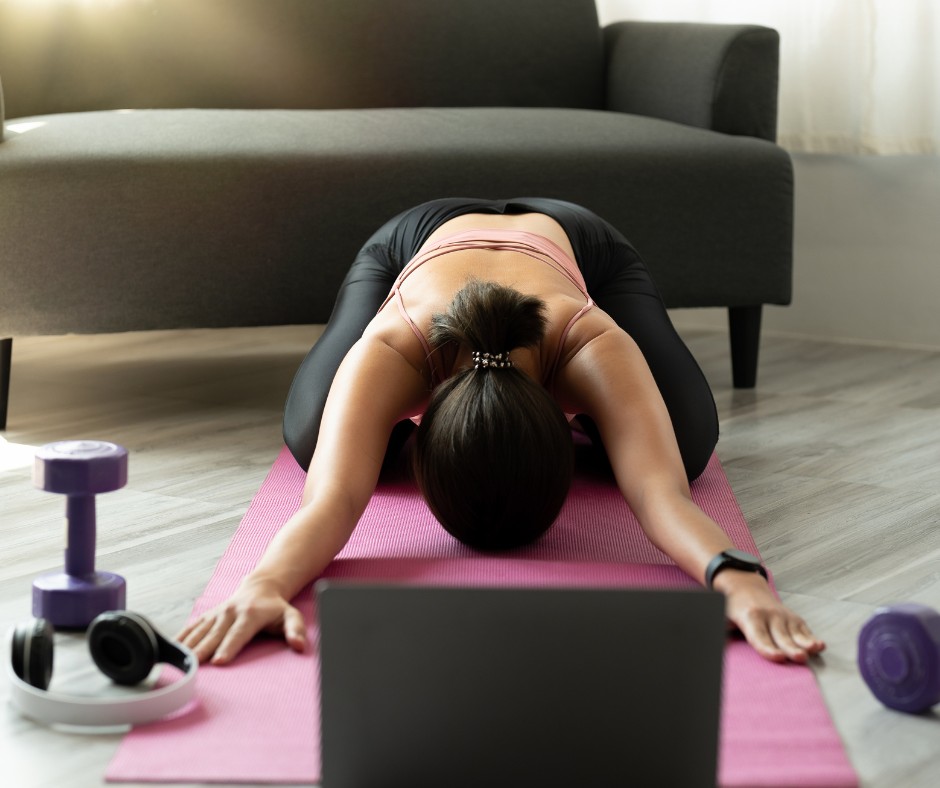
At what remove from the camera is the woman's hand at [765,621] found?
3.89 ft

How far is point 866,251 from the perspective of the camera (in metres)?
3.19

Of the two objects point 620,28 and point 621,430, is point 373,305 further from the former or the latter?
point 620,28

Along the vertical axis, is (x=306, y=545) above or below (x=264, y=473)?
above

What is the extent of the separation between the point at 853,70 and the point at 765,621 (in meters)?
2.17

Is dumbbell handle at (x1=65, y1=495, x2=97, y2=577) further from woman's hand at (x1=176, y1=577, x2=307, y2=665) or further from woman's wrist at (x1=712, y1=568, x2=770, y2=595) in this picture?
woman's wrist at (x1=712, y1=568, x2=770, y2=595)

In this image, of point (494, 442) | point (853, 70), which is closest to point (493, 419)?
point (494, 442)

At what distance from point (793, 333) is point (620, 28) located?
944 millimetres

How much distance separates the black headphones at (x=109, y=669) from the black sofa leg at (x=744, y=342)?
172 centimetres

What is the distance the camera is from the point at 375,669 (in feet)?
2.90

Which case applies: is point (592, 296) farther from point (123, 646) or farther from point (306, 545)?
point (123, 646)

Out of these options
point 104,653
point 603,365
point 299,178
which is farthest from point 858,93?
point 104,653

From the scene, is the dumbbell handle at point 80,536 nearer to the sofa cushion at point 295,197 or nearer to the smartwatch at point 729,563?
the smartwatch at point 729,563

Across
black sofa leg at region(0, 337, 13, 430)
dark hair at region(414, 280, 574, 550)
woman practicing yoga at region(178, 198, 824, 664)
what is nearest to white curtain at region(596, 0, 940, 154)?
woman practicing yoga at region(178, 198, 824, 664)

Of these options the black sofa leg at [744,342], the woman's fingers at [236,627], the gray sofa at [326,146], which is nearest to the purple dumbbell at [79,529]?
the woman's fingers at [236,627]
